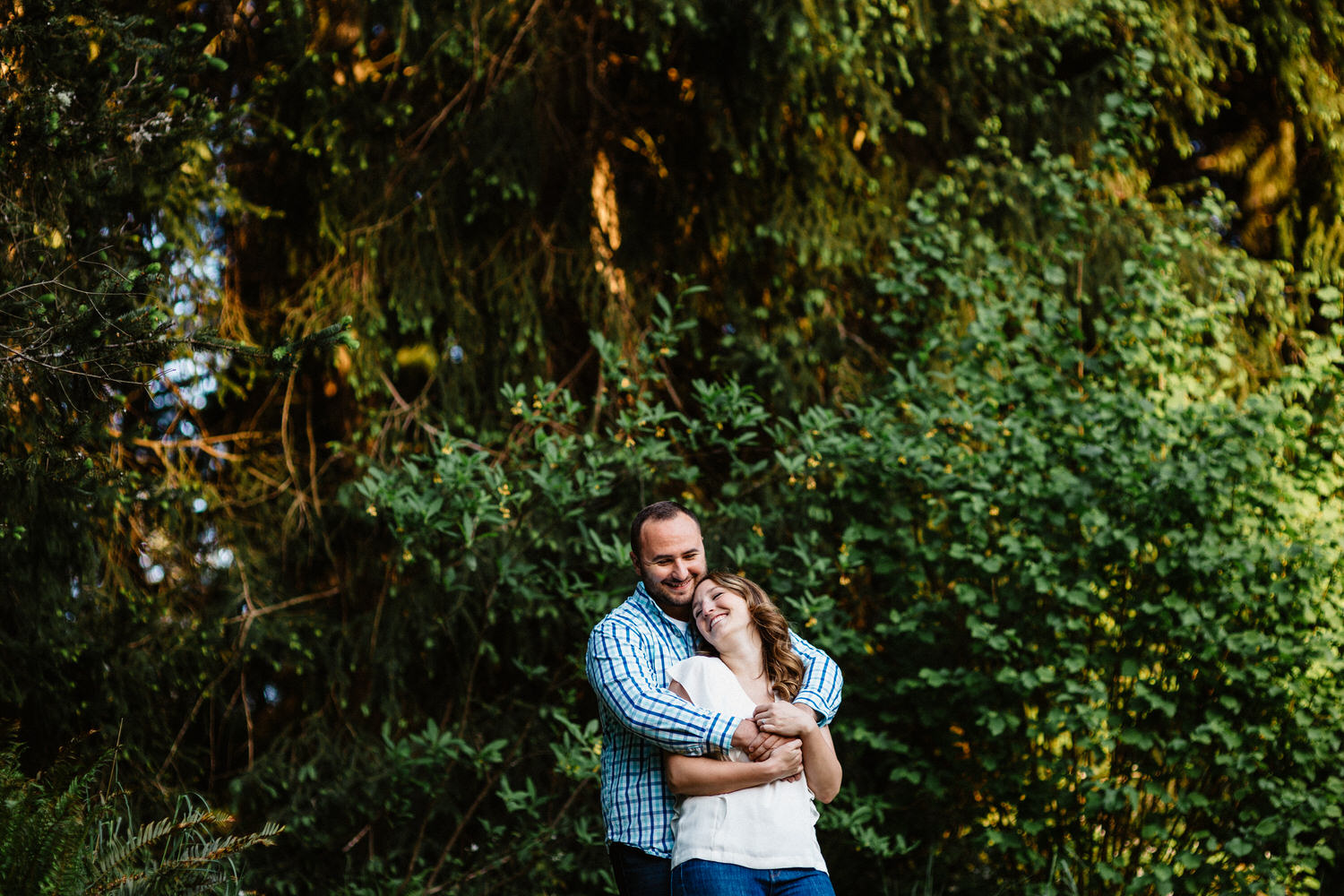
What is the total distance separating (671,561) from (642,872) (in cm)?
74

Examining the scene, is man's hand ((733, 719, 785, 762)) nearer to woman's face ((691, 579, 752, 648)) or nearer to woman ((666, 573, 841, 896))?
woman ((666, 573, 841, 896))

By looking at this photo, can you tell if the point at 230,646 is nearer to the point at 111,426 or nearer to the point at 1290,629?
the point at 111,426

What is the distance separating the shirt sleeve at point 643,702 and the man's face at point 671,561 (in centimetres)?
18

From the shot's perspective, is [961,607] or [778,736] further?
[961,607]

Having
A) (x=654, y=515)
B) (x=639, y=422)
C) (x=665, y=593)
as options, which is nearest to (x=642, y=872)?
(x=665, y=593)

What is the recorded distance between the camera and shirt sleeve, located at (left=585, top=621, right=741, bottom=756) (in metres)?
2.22

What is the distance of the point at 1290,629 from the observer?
3.70m

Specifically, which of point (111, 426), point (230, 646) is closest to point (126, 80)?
point (111, 426)

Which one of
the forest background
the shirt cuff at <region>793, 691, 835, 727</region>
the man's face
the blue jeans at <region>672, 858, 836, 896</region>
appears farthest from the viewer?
the forest background

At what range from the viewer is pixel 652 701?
7.47 feet

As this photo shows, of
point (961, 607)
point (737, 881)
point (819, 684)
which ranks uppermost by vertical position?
point (819, 684)

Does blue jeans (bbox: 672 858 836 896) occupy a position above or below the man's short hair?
below

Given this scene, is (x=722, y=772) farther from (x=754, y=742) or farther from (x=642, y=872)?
(x=642, y=872)

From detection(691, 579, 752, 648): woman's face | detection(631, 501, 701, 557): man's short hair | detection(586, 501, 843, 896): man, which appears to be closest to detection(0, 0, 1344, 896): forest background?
detection(631, 501, 701, 557): man's short hair
